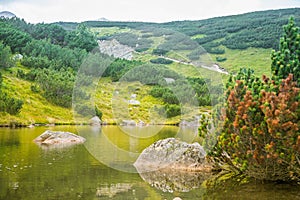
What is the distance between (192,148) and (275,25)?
568 ft

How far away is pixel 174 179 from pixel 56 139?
56.0ft

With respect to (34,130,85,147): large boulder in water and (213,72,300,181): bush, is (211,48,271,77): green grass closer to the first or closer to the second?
(34,130,85,147): large boulder in water

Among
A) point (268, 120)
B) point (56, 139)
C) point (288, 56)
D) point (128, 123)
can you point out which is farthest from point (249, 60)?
point (268, 120)

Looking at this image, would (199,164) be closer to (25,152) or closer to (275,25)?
(25,152)

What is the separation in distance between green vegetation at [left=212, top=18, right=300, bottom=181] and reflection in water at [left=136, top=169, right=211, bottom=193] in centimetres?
219

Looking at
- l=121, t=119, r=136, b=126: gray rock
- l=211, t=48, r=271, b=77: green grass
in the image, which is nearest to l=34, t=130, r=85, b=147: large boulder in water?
l=121, t=119, r=136, b=126: gray rock

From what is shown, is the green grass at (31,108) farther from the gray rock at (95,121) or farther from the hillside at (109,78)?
the gray rock at (95,121)

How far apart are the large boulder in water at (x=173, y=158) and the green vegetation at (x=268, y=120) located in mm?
3120

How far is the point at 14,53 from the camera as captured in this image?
98.2m

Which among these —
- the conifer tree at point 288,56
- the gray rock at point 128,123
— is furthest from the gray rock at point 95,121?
the conifer tree at point 288,56

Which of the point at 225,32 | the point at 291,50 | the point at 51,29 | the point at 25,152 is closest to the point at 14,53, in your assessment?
the point at 51,29

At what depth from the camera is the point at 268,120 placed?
17.9 m

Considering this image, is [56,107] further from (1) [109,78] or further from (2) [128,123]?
(2) [128,123]

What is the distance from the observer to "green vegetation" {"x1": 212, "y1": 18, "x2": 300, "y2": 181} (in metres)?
17.9
